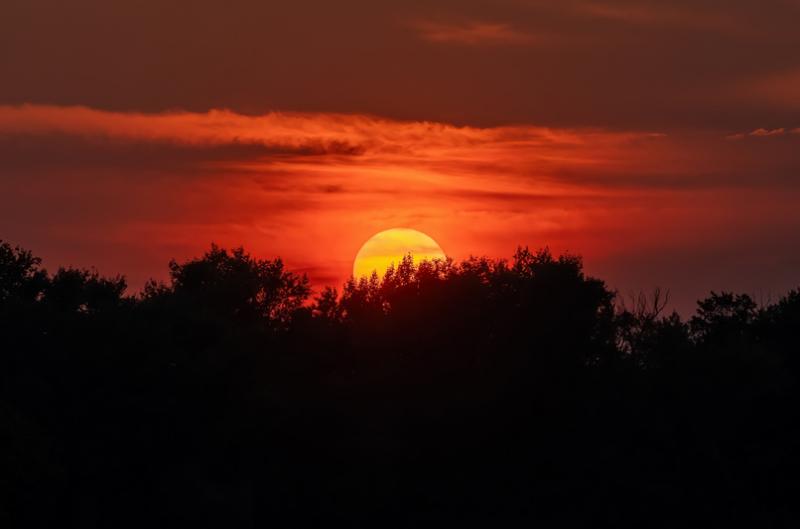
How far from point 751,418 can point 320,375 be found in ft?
74.5

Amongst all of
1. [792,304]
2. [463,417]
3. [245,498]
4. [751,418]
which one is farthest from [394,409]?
[792,304]

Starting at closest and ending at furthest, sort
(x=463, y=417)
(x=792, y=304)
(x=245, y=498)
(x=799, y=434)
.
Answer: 1. (x=245, y=498)
2. (x=463, y=417)
3. (x=799, y=434)
4. (x=792, y=304)

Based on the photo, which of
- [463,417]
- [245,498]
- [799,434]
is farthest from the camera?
[799,434]

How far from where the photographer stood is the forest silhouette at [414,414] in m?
54.8

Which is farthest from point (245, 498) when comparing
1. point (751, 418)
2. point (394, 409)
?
point (751, 418)

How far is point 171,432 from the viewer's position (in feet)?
181

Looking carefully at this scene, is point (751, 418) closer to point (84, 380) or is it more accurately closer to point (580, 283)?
point (580, 283)

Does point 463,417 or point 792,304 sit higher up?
point 792,304

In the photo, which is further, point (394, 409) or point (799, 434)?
point (799, 434)

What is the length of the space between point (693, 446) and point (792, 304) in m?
16.3

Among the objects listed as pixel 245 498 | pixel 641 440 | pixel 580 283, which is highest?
pixel 580 283

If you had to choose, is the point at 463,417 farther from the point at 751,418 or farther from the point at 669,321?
the point at 669,321

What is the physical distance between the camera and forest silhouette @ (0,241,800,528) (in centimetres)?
5481

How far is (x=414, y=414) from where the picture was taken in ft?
194
